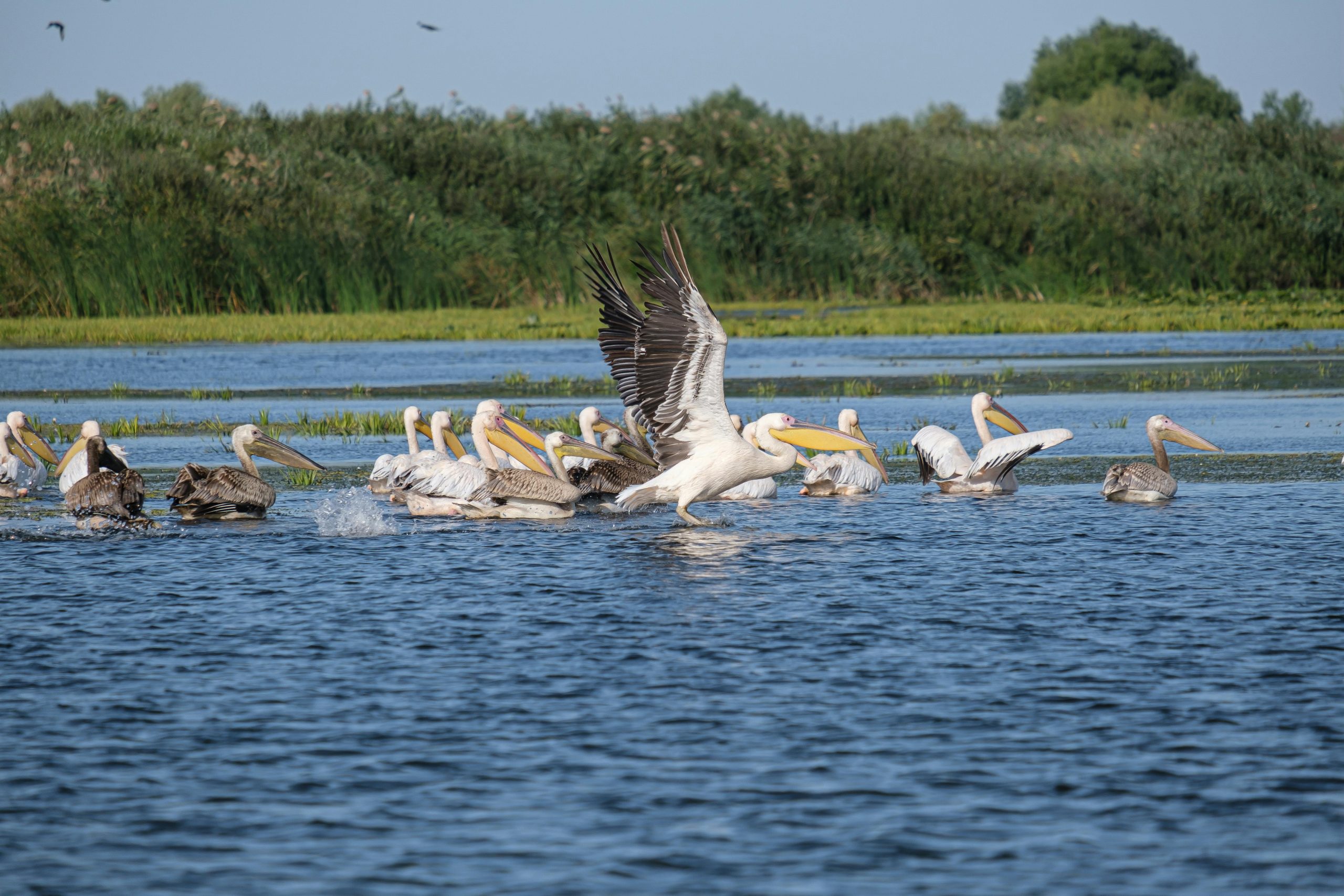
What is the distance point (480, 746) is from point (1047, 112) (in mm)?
66753

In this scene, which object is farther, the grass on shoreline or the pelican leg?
the grass on shoreline

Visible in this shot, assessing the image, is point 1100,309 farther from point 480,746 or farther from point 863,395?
point 480,746

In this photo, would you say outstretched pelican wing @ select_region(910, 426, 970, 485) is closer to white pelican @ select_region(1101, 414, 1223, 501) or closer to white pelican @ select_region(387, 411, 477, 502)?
white pelican @ select_region(1101, 414, 1223, 501)

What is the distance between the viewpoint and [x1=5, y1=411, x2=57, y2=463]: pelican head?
11.3m

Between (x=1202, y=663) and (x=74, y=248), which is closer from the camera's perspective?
(x=1202, y=663)

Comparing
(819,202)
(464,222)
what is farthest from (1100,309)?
(464,222)

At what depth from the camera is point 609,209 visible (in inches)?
1176

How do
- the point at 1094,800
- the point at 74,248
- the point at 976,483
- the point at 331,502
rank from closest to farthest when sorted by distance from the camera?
1. the point at 1094,800
2. the point at 331,502
3. the point at 976,483
4. the point at 74,248

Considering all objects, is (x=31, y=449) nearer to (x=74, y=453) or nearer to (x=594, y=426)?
(x=74, y=453)

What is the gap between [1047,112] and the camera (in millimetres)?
68312

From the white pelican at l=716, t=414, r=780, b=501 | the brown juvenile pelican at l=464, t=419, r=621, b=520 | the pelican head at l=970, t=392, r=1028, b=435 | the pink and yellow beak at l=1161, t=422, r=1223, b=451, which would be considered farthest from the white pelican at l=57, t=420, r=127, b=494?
the pink and yellow beak at l=1161, t=422, r=1223, b=451

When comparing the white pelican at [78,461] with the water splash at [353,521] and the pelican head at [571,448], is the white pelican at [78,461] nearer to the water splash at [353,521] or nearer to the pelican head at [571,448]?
the water splash at [353,521]

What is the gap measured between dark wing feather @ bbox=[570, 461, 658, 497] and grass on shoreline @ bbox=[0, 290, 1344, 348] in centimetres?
1287

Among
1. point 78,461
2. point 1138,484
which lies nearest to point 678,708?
point 1138,484
